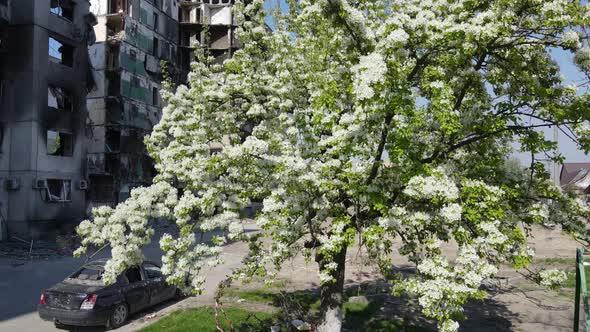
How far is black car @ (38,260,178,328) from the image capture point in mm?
11242

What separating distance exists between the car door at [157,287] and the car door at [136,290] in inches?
8.9

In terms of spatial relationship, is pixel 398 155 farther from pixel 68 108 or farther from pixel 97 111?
pixel 97 111

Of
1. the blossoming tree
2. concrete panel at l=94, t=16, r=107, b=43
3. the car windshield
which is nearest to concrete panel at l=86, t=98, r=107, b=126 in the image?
concrete panel at l=94, t=16, r=107, b=43

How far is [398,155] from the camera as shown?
695 cm

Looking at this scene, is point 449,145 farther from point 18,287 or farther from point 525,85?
point 18,287

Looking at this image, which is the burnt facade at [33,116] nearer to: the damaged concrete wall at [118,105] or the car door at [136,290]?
the damaged concrete wall at [118,105]

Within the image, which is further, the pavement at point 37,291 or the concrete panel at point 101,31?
the concrete panel at point 101,31

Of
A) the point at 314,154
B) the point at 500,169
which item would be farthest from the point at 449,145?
the point at 314,154

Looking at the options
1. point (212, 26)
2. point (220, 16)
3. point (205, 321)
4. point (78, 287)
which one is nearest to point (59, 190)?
point (78, 287)

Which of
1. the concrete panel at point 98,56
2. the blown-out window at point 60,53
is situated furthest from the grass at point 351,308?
the concrete panel at point 98,56

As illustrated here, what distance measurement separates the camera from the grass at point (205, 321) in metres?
11.3

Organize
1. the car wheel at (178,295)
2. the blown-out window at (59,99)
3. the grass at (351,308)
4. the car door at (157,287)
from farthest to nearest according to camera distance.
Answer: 1. the blown-out window at (59,99)
2. the car wheel at (178,295)
3. the car door at (157,287)
4. the grass at (351,308)

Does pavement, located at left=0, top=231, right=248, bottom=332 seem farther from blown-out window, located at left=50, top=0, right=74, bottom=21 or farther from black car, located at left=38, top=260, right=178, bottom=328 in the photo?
blown-out window, located at left=50, top=0, right=74, bottom=21

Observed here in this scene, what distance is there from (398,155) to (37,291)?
1513 centimetres
